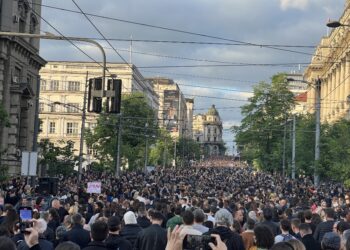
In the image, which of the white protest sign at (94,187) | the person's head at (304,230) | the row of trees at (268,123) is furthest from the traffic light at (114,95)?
the row of trees at (268,123)

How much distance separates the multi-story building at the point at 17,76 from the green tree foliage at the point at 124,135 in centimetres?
893

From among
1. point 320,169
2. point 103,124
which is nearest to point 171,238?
point 320,169

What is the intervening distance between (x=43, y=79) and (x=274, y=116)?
42530 mm

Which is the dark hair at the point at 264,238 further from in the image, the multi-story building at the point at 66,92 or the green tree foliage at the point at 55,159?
the multi-story building at the point at 66,92

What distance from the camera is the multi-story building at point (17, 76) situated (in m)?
46.0

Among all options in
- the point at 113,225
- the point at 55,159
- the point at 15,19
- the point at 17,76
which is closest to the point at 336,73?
the point at 17,76

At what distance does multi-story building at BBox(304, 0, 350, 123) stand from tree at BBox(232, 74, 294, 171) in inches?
148

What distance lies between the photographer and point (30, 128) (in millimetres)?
54531

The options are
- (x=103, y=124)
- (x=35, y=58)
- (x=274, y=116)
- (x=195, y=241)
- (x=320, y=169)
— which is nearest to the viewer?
(x=195, y=241)

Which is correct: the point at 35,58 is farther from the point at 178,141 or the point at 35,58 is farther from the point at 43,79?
the point at 178,141

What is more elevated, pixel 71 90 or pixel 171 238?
pixel 71 90

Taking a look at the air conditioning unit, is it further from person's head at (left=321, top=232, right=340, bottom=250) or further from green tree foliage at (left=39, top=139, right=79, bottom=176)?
person's head at (left=321, top=232, right=340, bottom=250)

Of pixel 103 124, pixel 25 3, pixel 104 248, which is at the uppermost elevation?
pixel 25 3

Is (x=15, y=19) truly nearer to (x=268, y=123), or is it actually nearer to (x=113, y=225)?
(x=268, y=123)
